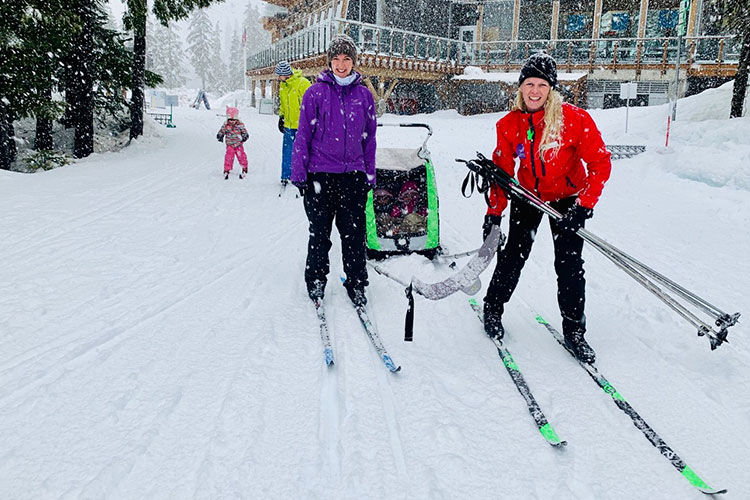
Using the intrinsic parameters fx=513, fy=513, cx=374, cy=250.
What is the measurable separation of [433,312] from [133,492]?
262 cm

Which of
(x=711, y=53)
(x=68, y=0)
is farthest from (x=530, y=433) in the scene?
(x=711, y=53)

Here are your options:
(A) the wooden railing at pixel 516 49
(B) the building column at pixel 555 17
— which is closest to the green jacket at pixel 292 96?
(A) the wooden railing at pixel 516 49

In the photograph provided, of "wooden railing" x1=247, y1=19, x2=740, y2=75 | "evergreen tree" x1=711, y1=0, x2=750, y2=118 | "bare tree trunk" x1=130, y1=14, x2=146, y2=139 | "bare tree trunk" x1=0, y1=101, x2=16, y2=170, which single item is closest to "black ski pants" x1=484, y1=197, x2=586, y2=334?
"evergreen tree" x1=711, y1=0, x2=750, y2=118

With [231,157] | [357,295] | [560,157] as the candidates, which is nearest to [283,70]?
[231,157]

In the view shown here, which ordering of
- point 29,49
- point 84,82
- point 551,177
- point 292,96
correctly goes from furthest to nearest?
point 84,82 < point 29,49 < point 292,96 < point 551,177

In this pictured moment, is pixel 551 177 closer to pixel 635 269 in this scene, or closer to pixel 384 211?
pixel 635 269

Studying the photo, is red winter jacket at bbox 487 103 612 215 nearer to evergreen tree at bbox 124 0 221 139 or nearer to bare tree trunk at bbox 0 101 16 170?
bare tree trunk at bbox 0 101 16 170

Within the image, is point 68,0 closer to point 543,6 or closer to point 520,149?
point 520,149

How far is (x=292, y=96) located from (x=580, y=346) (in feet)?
22.6

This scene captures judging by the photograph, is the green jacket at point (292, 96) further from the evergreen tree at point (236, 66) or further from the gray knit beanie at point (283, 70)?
the evergreen tree at point (236, 66)

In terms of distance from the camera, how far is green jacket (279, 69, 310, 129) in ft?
28.8

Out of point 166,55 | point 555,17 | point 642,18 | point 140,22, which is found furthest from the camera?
point 166,55

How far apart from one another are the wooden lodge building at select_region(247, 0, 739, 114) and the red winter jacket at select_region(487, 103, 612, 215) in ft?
61.2

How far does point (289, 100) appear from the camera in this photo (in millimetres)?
8859
